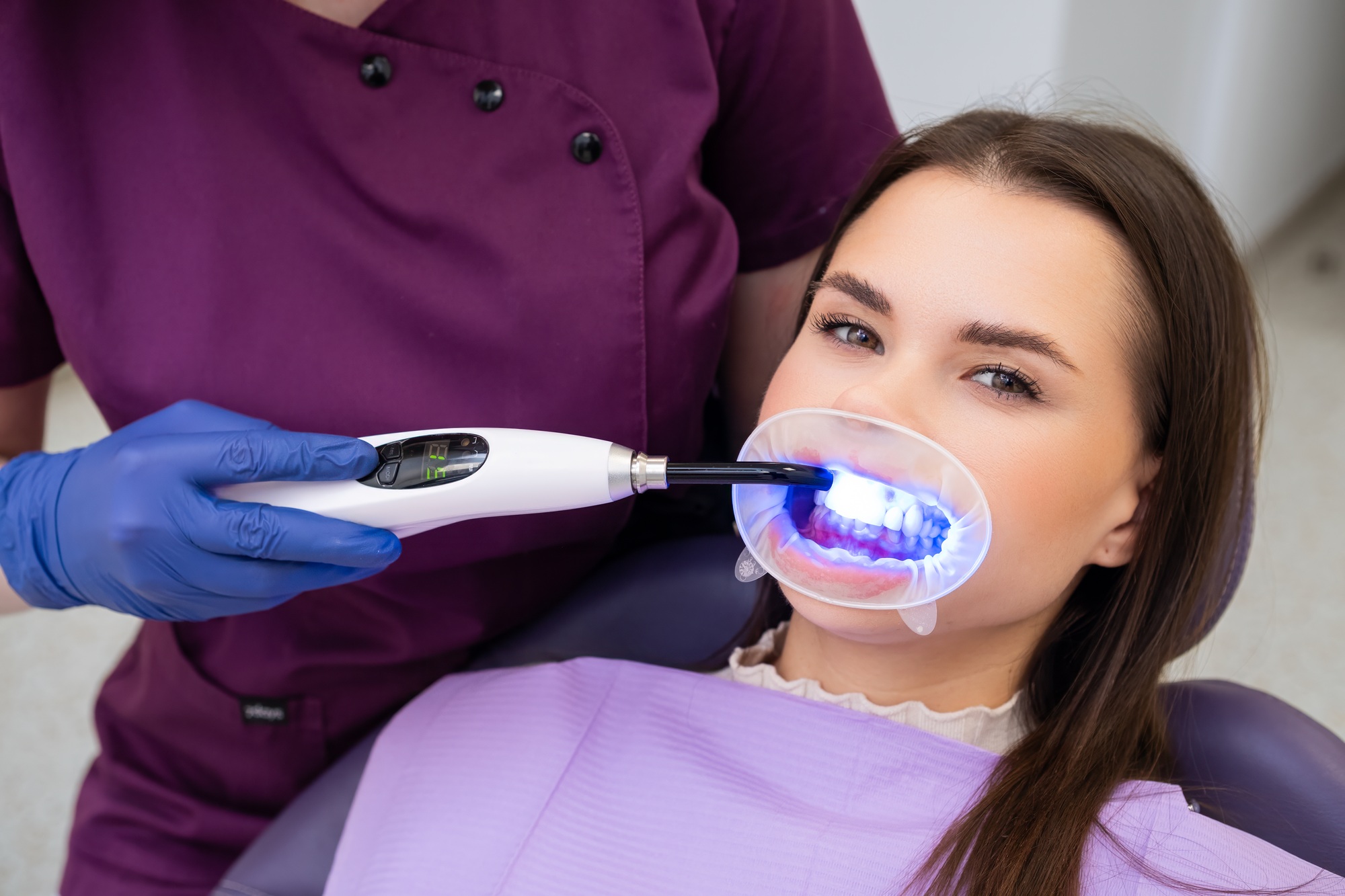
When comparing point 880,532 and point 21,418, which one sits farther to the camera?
point 21,418

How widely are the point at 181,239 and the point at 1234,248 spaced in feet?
2.99

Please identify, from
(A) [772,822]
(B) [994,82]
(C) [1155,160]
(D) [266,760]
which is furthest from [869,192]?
(B) [994,82]

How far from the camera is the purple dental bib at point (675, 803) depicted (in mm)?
830

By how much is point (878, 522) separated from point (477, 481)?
292 mm

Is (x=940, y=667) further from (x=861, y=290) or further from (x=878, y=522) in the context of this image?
(x=861, y=290)

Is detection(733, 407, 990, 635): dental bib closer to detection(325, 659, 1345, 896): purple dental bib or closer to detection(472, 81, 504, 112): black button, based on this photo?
detection(325, 659, 1345, 896): purple dental bib

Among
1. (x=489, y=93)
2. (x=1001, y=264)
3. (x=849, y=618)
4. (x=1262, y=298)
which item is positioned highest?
(x=489, y=93)

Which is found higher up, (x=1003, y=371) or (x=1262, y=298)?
(x=1003, y=371)

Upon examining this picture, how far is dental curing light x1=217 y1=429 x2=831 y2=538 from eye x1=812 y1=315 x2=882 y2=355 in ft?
0.53

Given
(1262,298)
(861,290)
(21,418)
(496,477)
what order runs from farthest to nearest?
(1262,298), (21,418), (861,290), (496,477)

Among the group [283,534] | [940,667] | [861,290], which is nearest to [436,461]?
[283,534]

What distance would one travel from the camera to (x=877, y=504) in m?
0.81

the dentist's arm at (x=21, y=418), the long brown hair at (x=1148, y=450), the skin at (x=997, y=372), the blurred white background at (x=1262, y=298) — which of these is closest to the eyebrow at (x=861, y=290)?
the skin at (x=997, y=372)

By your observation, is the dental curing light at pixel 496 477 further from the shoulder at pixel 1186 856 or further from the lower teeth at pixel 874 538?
the shoulder at pixel 1186 856
